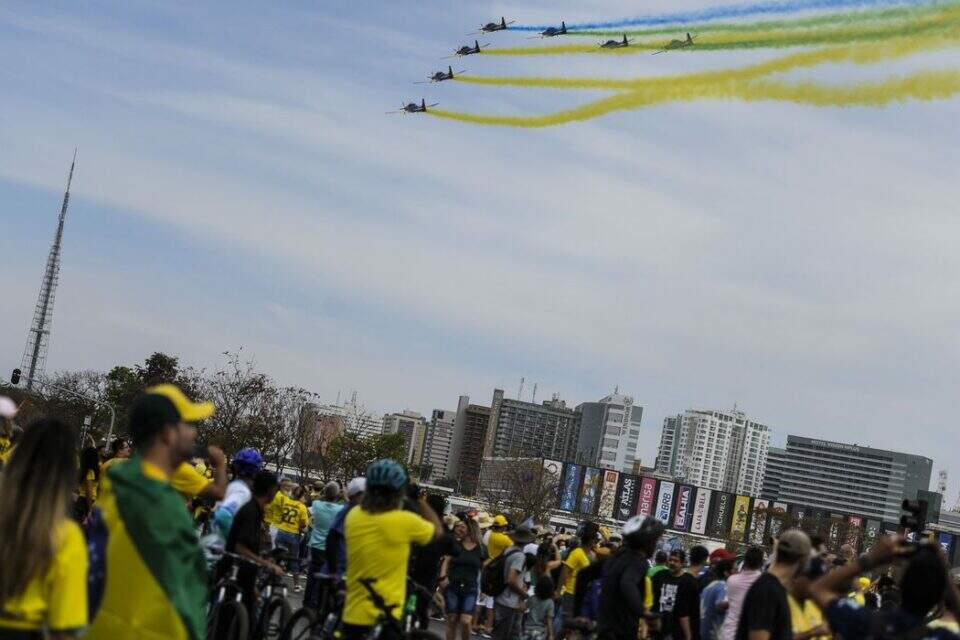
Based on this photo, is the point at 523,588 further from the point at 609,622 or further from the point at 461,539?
the point at 609,622

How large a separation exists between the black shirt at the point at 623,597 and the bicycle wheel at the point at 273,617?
3.13m

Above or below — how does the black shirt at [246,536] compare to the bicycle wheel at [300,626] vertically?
above

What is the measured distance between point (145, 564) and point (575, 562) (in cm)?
1328

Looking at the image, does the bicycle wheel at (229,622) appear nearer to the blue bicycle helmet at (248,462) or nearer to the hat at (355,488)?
the blue bicycle helmet at (248,462)

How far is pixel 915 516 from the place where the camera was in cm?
1877

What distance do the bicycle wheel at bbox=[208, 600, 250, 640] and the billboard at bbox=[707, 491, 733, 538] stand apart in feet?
447

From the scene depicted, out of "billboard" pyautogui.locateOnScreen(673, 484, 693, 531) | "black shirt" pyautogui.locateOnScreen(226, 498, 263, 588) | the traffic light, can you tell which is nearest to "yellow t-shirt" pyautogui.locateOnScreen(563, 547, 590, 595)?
the traffic light

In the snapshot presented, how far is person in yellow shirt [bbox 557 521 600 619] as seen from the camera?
57.8 feet

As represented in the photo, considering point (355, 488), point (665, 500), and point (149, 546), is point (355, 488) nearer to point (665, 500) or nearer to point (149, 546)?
point (149, 546)

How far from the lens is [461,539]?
18234 mm

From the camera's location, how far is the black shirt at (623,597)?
10.6m

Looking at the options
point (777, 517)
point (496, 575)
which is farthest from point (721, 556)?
point (777, 517)

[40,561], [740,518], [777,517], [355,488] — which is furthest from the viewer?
[740,518]

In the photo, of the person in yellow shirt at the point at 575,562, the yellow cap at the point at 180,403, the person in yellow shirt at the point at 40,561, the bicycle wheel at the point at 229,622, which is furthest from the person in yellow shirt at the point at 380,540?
the person in yellow shirt at the point at 575,562
